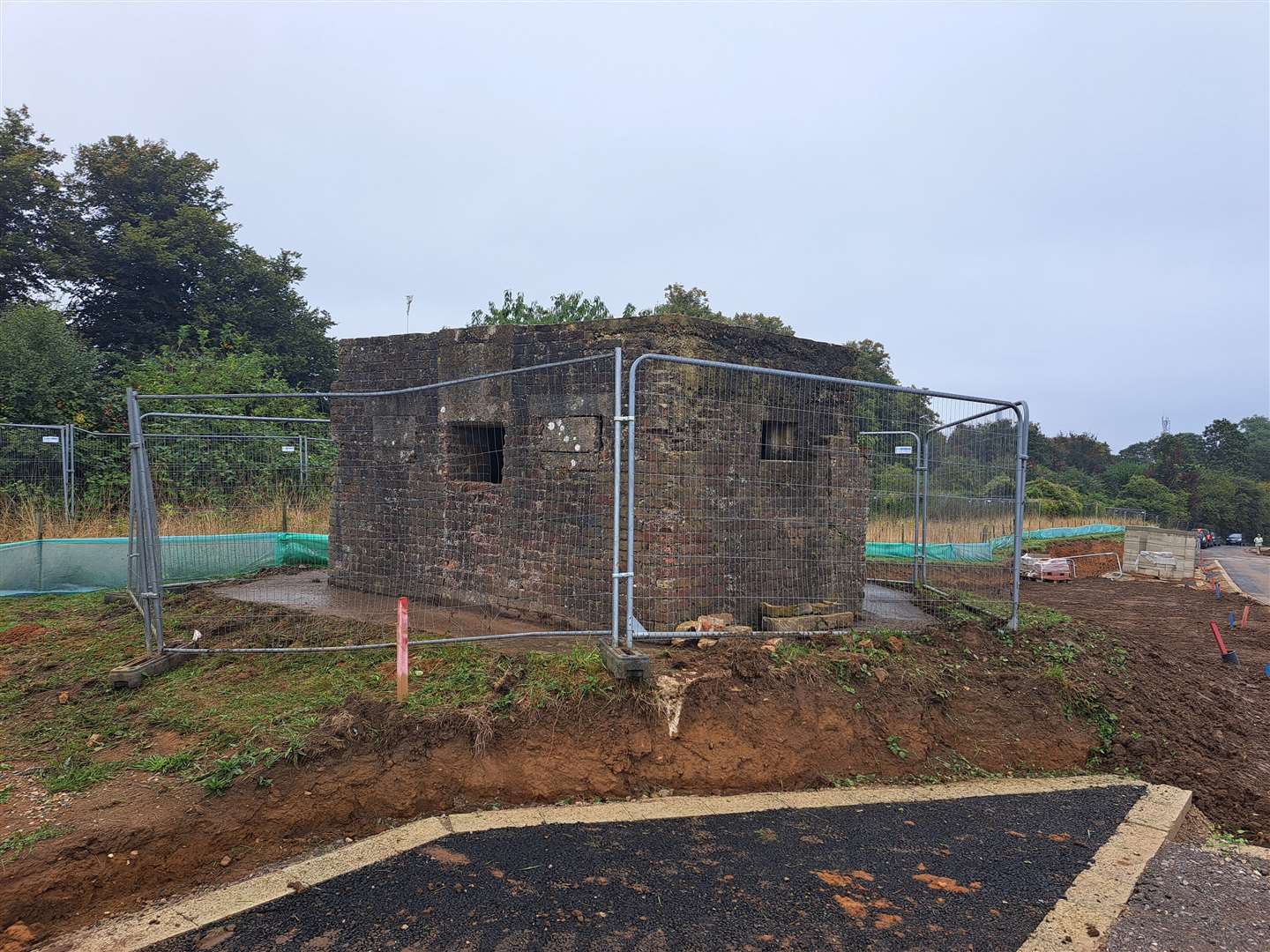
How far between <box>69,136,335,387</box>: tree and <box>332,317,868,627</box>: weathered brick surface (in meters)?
18.4

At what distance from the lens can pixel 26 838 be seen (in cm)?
362

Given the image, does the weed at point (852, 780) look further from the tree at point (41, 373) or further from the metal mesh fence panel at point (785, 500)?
the tree at point (41, 373)

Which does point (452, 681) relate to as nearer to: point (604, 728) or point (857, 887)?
point (604, 728)

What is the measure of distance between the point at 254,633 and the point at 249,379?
14825mm

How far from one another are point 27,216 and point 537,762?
84.2 ft

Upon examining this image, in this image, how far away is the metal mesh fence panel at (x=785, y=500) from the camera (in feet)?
20.6

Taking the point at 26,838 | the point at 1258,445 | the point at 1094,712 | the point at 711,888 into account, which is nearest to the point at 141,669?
the point at 26,838

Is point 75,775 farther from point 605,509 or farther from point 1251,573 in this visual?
point 1251,573

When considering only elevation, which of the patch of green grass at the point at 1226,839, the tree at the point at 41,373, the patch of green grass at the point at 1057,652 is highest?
the tree at the point at 41,373

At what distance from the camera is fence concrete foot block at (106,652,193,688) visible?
544cm

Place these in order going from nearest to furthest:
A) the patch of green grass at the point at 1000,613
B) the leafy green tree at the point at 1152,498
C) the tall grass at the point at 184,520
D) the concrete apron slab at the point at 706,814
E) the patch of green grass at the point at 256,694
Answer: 1. the concrete apron slab at the point at 706,814
2. the patch of green grass at the point at 256,694
3. the patch of green grass at the point at 1000,613
4. the tall grass at the point at 184,520
5. the leafy green tree at the point at 1152,498

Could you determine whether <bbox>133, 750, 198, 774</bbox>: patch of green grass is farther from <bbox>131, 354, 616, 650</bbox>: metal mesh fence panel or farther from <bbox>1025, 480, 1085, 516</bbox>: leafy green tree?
<bbox>1025, 480, 1085, 516</bbox>: leafy green tree

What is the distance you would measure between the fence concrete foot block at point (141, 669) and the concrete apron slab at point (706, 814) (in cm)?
248

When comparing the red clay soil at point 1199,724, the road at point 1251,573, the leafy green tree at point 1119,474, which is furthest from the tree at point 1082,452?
the red clay soil at point 1199,724
